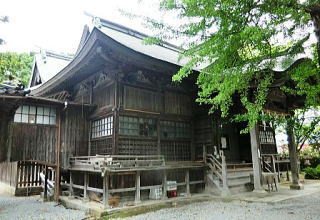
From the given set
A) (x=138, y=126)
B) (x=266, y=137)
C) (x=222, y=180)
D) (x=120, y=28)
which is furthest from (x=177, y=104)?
(x=120, y=28)

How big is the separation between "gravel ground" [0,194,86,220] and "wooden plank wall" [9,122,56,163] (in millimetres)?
1737

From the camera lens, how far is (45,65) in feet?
58.8

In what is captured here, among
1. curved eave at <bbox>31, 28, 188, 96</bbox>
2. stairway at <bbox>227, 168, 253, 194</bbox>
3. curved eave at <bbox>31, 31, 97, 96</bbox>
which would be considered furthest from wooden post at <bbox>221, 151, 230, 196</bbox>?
curved eave at <bbox>31, 31, 97, 96</bbox>

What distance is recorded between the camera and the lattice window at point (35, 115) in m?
9.36

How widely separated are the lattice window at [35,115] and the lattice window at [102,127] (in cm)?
165

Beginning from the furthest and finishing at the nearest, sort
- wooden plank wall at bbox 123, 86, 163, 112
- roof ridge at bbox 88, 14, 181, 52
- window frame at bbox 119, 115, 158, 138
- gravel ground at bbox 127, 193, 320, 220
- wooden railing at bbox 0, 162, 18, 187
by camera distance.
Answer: roof ridge at bbox 88, 14, 181, 52 → wooden railing at bbox 0, 162, 18, 187 → wooden plank wall at bbox 123, 86, 163, 112 → window frame at bbox 119, 115, 158, 138 → gravel ground at bbox 127, 193, 320, 220

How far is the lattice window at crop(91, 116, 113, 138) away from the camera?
9352 millimetres

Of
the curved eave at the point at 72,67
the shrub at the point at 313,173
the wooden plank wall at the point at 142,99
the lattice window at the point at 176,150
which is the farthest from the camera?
the shrub at the point at 313,173

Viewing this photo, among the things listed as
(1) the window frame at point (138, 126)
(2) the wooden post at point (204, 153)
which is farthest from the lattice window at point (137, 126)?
(2) the wooden post at point (204, 153)

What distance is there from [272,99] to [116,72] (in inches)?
271

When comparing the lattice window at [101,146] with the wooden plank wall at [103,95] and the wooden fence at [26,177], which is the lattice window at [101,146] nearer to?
the wooden plank wall at [103,95]

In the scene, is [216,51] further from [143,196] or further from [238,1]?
[143,196]

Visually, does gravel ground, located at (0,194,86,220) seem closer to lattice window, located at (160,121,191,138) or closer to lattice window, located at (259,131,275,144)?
lattice window, located at (160,121,191,138)

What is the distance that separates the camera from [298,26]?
4.52 m
